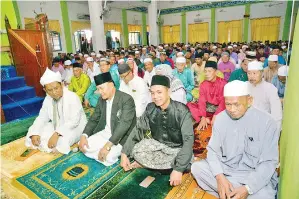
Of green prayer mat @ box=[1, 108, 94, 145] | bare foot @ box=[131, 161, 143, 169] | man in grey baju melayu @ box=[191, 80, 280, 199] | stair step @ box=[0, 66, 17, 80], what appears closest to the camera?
man in grey baju melayu @ box=[191, 80, 280, 199]

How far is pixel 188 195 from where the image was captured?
211cm

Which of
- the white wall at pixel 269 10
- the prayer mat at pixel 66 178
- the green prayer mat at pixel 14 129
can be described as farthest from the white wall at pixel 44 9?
Answer: the white wall at pixel 269 10

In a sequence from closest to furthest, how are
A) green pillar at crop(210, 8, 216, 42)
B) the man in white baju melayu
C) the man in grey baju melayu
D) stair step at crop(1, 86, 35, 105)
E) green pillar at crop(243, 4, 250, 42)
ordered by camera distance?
the man in grey baju melayu, the man in white baju melayu, stair step at crop(1, 86, 35, 105), green pillar at crop(243, 4, 250, 42), green pillar at crop(210, 8, 216, 42)

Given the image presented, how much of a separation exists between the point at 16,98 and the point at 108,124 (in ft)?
11.4

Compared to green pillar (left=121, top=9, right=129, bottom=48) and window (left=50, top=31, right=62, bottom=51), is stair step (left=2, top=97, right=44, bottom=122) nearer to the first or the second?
window (left=50, top=31, right=62, bottom=51)

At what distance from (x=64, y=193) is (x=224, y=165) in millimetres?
1656

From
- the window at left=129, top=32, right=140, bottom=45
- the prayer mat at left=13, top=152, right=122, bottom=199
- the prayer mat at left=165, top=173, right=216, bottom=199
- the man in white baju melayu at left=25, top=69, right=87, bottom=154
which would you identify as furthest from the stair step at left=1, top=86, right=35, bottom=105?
the window at left=129, top=32, right=140, bottom=45

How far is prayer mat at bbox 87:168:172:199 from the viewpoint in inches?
84.1

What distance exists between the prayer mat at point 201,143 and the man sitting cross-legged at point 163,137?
0.58m

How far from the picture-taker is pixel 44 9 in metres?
10.7

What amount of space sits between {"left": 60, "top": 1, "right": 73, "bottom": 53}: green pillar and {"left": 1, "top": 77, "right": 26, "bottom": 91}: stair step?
6709 mm

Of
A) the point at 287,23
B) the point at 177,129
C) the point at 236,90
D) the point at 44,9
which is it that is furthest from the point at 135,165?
the point at 287,23

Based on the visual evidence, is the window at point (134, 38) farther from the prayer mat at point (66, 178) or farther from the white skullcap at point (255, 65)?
the prayer mat at point (66, 178)

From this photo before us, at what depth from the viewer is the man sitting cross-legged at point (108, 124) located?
273cm
